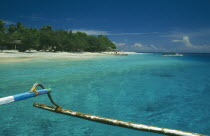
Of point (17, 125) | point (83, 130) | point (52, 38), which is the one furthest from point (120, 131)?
point (52, 38)

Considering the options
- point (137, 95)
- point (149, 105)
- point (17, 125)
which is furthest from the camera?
point (137, 95)

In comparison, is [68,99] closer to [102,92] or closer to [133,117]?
[102,92]

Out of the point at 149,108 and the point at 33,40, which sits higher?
the point at 33,40

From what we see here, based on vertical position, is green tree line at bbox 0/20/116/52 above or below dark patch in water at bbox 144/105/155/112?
above

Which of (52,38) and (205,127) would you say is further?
(52,38)

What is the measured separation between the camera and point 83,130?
4.14 m

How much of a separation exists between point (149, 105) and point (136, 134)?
2391mm

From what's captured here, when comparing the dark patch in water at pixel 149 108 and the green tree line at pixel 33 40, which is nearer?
the dark patch in water at pixel 149 108

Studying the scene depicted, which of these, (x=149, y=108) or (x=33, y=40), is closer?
(x=149, y=108)

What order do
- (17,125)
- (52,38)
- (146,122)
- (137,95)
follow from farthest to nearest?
(52,38)
(137,95)
(146,122)
(17,125)

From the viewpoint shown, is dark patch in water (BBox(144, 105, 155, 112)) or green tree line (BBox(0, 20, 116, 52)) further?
green tree line (BBox(0, 20, 116, 52))

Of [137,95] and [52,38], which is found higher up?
[52,38]

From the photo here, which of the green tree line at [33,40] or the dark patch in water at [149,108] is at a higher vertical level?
the green tree line at [33,40]

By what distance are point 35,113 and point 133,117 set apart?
310 cm
